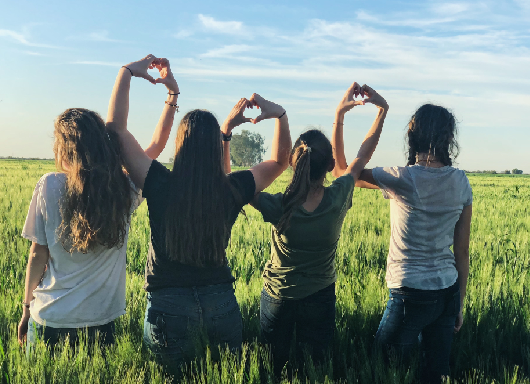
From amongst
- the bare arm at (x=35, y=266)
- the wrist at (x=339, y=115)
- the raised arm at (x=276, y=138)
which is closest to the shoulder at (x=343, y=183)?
the raised arm at (x=276, y=138)

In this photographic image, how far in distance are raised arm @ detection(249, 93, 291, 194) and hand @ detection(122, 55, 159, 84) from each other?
0.64 m

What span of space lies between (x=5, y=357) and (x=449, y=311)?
2.56 meters

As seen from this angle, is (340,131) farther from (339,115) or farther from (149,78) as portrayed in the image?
(149,78)

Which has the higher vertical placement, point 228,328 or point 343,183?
point 343,183

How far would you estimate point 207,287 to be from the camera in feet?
7.12

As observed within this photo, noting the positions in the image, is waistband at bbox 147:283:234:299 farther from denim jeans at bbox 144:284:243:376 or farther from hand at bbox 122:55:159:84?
hand at bbox 122:55:159:84

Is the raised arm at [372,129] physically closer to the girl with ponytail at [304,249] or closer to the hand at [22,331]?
the girl with ponytail at [304,249]

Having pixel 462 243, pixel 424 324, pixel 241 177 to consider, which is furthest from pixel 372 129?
pixel 424 324

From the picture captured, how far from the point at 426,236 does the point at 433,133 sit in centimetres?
59

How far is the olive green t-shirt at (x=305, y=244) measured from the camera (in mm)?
2316

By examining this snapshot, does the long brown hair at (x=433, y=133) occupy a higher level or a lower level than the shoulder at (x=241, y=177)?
higher

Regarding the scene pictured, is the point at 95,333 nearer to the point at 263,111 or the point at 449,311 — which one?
the point at 263,111

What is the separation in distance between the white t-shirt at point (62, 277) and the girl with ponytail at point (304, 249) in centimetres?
89

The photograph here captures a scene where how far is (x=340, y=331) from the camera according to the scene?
11.1 feet
